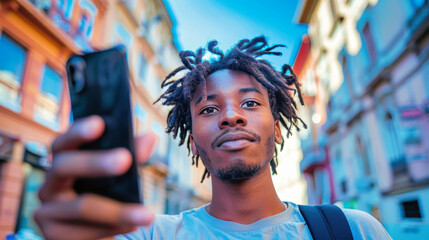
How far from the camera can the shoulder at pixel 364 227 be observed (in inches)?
56.7

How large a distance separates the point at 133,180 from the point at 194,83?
149 cm

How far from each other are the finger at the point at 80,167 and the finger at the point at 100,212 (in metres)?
0.04

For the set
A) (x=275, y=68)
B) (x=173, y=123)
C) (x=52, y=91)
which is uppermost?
(x=52, y=91)

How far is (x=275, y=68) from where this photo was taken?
7.75ft

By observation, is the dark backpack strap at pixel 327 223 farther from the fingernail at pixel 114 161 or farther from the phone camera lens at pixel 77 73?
the phone camera lens at pixel 77 73

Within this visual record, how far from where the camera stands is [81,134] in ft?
2.00

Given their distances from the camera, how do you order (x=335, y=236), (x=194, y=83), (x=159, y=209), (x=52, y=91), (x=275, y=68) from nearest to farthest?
(x=335, y=236) < (x=194, y=83) < (x=275, y=68) < (x=52, y=91) < (x=159, y=209)

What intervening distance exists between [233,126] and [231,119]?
0.05 meters

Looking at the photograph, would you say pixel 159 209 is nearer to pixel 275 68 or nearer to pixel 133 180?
pixel 275 68

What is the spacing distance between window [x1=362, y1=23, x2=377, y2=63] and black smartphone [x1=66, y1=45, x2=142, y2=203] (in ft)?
39.8

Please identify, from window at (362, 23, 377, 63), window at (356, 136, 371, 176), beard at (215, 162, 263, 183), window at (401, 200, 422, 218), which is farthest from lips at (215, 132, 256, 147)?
window at (356, 136, 371, 176)

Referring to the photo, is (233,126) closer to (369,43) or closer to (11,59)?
(11,59)

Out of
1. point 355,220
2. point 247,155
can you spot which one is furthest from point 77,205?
point 355,220

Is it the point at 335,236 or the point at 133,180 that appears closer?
the point at 133,180
